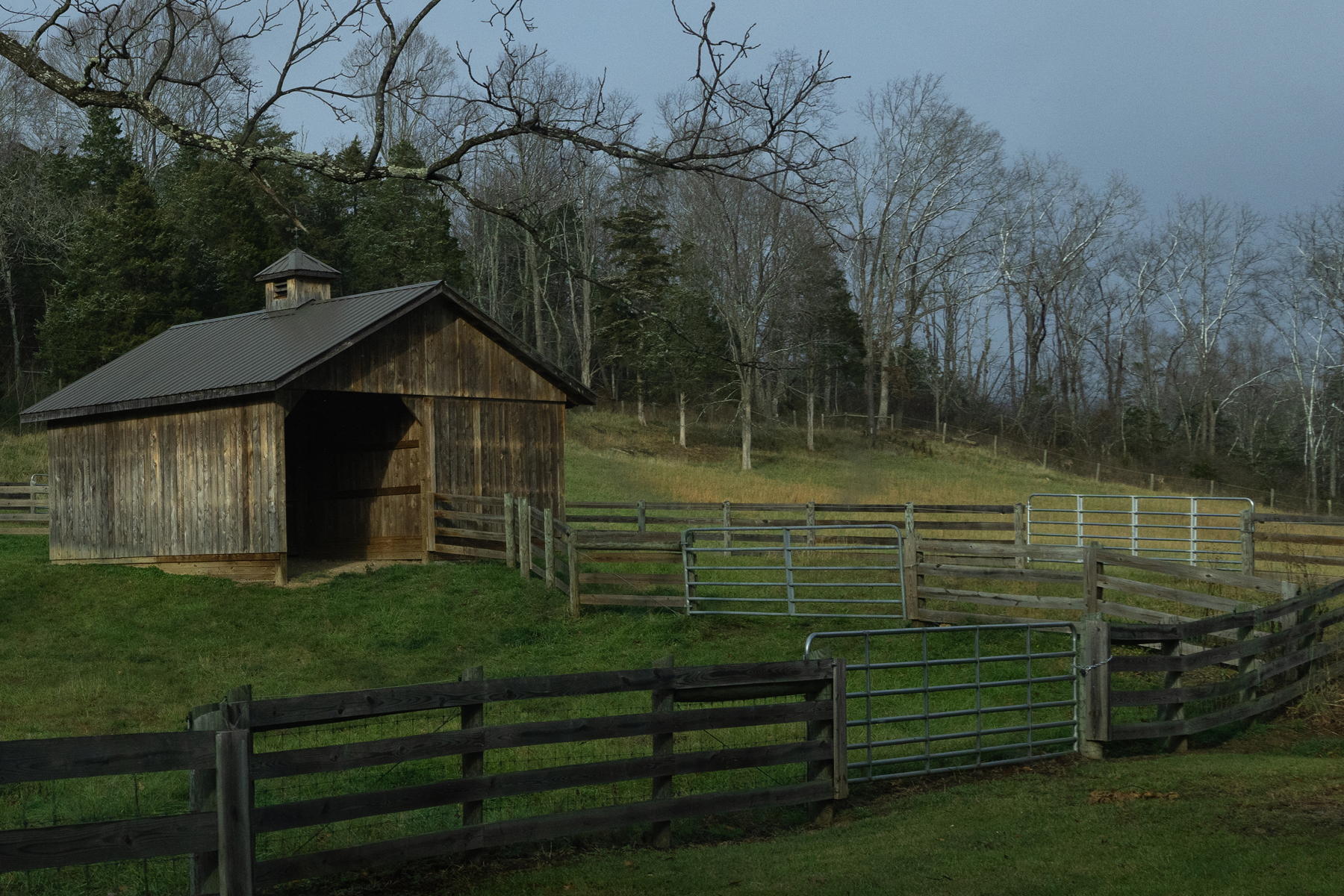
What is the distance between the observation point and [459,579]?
1792 centimetres

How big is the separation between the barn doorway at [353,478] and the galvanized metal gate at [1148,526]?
11.2 metres

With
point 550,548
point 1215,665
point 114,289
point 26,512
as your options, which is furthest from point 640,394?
point 1215,665

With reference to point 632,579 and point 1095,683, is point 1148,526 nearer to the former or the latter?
point 632,579

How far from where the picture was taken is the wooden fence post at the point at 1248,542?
1741 cm

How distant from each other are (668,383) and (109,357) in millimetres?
22363

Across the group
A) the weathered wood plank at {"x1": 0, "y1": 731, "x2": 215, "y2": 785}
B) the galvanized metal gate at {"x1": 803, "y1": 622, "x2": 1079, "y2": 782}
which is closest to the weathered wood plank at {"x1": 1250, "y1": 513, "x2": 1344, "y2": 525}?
the galvanized metal gate at {"x1": 803, "y1": 622, "x2": 1079, "y2": 782}

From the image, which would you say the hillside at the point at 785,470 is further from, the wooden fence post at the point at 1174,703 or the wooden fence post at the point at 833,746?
the wooden fence post at the point at 833,746

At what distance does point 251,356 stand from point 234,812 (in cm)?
1632

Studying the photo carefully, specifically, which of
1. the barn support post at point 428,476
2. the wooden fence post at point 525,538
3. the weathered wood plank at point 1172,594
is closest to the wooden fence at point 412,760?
the weathered wood plank at point 1172,594

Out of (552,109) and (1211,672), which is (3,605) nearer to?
(552,109)

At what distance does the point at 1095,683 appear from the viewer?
8.80 m

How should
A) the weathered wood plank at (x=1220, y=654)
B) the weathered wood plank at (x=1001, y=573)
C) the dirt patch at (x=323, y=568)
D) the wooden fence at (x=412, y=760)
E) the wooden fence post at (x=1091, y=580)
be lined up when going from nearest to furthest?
1. the wooden fence at (x=412, y=760)
2. the weathered wood plank at (x=1220, y=654)
3. the wooden fence post at (x=1091, y=580)
4. the weathered wood plank at (x=1001, y=573)
5. the dirt patch at (x=323, y=568)

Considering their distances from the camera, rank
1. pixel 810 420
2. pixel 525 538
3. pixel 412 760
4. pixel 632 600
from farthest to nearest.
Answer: pixel 810 420, pixel 525 538, pixel 632 600, pixel 412 760

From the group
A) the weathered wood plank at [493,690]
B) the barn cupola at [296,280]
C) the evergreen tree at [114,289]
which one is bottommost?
the weathered wood plank at [493,690]
